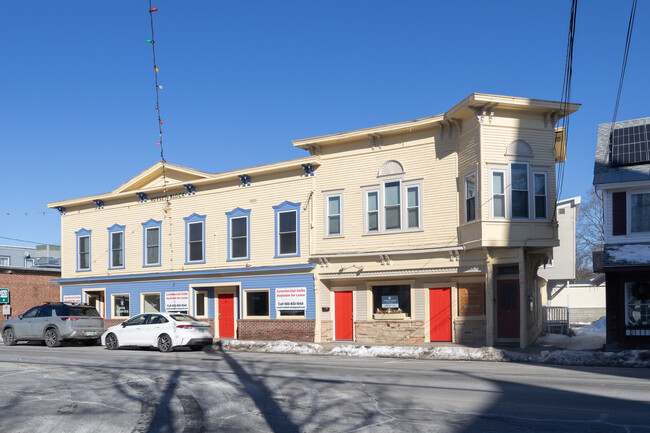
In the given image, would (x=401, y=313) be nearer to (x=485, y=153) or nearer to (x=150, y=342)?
(x=485, y=153)

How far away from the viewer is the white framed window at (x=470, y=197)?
22172 millimetres

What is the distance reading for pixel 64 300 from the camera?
117ft

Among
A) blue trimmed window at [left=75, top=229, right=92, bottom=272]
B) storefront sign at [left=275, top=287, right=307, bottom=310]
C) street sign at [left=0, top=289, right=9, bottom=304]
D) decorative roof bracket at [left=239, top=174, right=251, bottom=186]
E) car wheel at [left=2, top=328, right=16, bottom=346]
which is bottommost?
car wheel at [left=2, top=328, right=16, bottom=346]

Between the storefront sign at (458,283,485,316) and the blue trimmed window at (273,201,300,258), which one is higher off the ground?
the blue trimmed window at (273,201,300,258)

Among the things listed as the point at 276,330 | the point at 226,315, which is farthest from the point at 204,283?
the point at 276,330

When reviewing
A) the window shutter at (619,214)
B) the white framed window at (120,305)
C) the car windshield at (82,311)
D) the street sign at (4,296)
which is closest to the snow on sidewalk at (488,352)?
the window shutter at (619,214)

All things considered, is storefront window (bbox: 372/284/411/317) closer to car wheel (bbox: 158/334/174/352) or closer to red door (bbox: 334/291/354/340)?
red door (bbox: 334/291/354/340)

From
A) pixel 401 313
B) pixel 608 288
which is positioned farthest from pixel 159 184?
pixel 608 288

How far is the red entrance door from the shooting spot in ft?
73.4

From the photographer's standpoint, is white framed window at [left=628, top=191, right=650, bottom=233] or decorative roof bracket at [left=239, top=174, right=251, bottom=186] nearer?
white framed window at [left=628, top=191, right=650, bottom=233]

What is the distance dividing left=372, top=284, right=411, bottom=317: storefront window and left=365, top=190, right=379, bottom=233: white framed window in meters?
2.34

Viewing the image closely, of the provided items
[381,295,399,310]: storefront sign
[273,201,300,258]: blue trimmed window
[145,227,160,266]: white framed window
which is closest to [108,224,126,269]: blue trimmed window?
[145,227,160,266]: white framed window

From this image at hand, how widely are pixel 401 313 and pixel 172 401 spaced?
14.3m

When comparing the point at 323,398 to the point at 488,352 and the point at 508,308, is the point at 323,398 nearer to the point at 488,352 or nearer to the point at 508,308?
the point at 488,352
